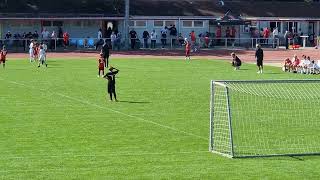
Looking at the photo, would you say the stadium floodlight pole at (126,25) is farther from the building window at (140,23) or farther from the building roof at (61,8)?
the building window at (140,23)

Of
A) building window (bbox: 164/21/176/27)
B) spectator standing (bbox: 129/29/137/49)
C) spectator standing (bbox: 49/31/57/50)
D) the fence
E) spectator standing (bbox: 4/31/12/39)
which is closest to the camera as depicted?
spectator standing (bbox: 4/31/12/39)

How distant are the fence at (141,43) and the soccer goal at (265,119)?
32347mm

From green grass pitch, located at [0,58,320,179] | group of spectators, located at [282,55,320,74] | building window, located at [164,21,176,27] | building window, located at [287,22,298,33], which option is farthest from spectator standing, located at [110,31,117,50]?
group of spectators, located at [282,55,320,74]

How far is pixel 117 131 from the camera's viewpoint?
23.5m

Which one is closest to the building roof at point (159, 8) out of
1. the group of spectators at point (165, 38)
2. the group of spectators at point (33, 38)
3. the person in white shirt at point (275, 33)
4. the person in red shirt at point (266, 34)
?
the group of spectators at point (33, 38)

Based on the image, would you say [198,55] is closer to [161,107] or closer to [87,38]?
[87,38]

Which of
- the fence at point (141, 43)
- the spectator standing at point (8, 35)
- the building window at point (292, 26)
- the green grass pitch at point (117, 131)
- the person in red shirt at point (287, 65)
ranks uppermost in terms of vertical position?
the building window at point (292, 26)

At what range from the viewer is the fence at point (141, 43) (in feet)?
210

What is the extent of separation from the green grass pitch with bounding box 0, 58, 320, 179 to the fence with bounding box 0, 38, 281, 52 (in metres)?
21.4

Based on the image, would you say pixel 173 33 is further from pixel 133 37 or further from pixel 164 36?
pixel 133 37

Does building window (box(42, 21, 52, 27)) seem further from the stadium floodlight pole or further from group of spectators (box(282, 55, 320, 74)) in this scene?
group of spectators (box(282, 55, 320, 74))

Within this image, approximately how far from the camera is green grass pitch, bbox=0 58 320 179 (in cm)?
1775

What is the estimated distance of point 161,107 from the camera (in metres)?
29.3

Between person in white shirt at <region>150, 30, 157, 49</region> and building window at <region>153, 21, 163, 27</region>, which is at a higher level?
building window at <region>153, 21, 163, 27</region>
